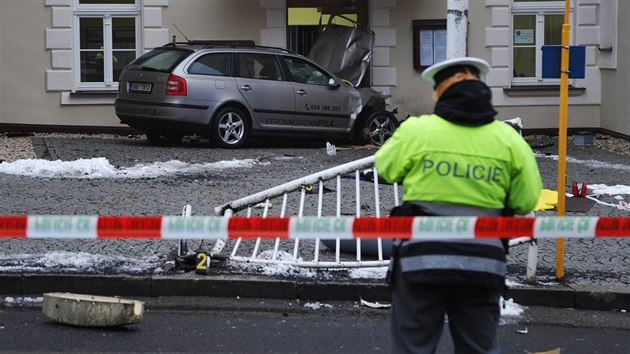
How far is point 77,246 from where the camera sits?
970 centimetres

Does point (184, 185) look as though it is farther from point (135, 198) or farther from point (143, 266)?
point (143, 266)

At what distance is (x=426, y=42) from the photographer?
2103 cm

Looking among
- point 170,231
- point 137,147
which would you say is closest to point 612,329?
point 170,231

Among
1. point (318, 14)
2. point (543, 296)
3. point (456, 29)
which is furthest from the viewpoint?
point (318, 14)

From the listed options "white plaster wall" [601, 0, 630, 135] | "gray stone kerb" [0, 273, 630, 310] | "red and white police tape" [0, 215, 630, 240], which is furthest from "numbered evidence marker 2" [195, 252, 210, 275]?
"white plaster wall" [601, 0, 630, 135]

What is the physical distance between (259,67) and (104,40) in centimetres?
361

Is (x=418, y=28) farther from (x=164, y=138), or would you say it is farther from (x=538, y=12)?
(x=164, y=138)

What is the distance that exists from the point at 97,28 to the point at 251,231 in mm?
15518

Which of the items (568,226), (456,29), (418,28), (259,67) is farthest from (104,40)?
(568,226)

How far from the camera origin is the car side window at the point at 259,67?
18438 millimetres

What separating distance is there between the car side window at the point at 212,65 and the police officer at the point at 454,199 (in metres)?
13.1

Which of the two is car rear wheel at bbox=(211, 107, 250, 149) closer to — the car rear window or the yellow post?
the car rear window

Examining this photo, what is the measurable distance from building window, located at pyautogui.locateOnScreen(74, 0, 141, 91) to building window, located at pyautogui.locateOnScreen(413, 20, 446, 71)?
482 cm

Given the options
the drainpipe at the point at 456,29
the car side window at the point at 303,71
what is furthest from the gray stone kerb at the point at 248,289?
the car side window at the point at 303,71
